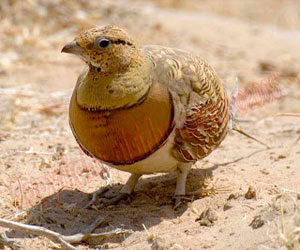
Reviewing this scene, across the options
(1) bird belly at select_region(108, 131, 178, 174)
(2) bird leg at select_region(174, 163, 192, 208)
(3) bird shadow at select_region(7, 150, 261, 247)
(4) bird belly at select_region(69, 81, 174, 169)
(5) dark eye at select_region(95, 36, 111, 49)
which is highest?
(5) dark eye at select_region(95, 36, 111, 49)

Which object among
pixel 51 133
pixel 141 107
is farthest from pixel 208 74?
pixel 51 133

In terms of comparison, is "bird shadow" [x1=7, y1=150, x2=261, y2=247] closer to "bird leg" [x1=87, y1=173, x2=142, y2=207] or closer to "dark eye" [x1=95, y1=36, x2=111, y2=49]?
"bird leg" [x1=87, y1=173, x2=142, y2=207]

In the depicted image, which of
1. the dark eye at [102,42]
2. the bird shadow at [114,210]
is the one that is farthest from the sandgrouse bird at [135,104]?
the bird shadow at [114,210]

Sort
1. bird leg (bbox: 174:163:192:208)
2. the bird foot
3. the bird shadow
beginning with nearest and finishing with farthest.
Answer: the bird shadow → bird leg (bbox: 174:163:192:208) → the bird foot

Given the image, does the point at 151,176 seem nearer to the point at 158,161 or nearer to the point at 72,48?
the point at 158,161

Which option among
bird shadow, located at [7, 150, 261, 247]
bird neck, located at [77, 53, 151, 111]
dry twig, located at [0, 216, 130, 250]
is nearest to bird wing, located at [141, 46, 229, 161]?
bird neck, located at [77, 53, 151, 111]

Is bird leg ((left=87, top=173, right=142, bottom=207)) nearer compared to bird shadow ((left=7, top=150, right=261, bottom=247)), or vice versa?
bird shadow ((left=7, top=150, right=261, bottom=247))

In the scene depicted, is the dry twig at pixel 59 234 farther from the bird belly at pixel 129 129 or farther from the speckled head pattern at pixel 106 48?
the speckled head pattern at pixel 106 48

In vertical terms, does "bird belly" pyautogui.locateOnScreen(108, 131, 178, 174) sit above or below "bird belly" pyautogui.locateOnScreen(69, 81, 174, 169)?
below
